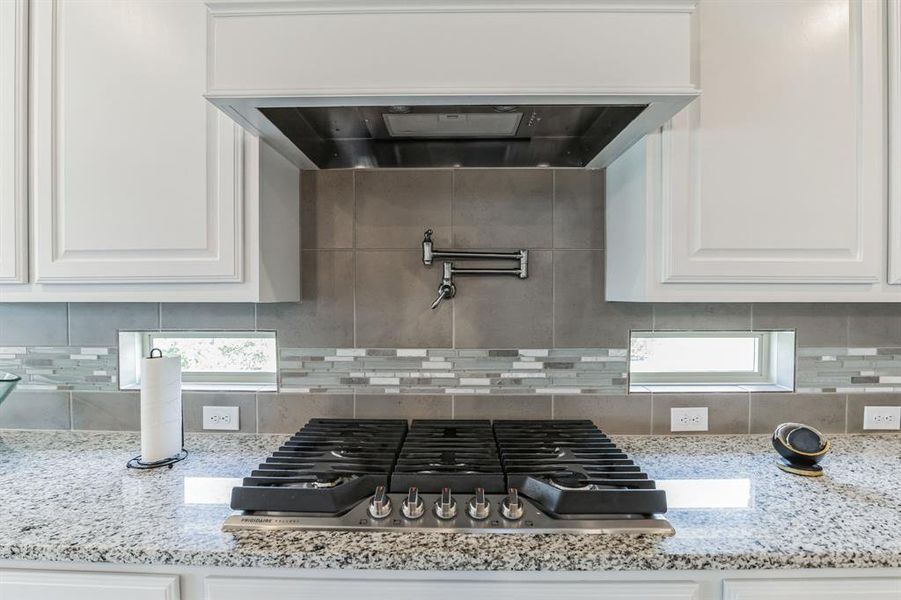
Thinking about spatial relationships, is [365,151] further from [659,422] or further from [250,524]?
[659,422]

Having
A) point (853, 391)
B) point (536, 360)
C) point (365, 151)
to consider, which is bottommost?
point (853, 391)

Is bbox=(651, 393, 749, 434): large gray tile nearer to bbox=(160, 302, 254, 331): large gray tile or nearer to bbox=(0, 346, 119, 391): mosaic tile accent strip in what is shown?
bbox=(160, 302, 254, 331): large gray tile

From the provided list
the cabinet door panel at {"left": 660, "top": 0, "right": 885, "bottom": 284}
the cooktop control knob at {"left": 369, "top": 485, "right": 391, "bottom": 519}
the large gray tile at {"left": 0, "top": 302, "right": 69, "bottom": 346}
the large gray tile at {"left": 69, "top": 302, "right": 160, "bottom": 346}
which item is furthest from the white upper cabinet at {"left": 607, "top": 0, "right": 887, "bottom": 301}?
the large gray tile at {"left": 0, "top": 302, "right": 69, "bottom": 346}

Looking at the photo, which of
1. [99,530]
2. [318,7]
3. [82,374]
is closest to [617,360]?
[318,7]

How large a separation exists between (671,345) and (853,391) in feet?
2.04

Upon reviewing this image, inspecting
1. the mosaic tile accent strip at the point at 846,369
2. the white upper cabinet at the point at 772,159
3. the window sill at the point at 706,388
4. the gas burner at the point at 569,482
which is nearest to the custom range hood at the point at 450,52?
the white upper cabinet at the point at 772,159

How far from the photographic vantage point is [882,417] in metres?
1.51

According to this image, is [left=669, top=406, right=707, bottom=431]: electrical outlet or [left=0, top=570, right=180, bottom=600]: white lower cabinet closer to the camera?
[left=0, top=570, right=180, bottom=600]: white lower cabinet

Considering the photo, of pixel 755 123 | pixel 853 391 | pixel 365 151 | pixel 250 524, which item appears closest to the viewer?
pixel 250 524

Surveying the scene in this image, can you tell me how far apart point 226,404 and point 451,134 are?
1.21 m

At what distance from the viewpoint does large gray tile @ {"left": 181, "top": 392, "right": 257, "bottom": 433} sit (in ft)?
5.05

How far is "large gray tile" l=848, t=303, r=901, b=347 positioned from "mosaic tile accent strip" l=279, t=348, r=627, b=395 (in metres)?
0.82

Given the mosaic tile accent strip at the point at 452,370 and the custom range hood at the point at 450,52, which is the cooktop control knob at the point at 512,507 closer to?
the mosaic tile accent strip at the point at 452,370

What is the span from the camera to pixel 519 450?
1187 mm
